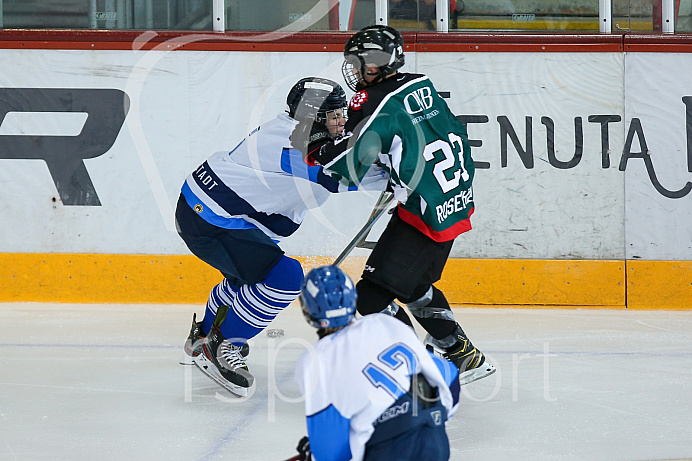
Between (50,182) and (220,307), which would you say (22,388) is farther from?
(50,182)

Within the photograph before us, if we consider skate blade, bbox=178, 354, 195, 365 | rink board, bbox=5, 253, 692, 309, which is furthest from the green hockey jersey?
rink board, bbox=5, 253, 692, 309

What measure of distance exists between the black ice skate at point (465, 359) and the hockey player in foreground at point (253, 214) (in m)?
0.55

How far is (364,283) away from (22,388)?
128 cm

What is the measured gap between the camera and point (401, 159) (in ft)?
7.70

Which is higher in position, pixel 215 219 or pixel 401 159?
pixel 401 159

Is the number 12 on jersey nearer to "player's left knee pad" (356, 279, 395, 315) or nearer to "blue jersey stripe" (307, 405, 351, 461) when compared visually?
"blue jersey stripe" (307, 405, 351, 461)

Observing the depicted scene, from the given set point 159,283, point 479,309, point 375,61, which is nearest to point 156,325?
point 159,283

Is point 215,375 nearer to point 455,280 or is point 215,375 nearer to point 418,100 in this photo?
point 418,100

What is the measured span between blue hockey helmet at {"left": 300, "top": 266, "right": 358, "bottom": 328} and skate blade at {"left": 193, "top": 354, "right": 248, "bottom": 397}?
1286 millimetres

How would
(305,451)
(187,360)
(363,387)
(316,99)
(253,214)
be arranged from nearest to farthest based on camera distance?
1. (363,387)
2. (305,451)
3. (316,99)
4. (253,214)
5. (187,360)

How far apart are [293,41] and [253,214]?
6.15 feet

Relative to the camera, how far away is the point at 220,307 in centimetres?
279

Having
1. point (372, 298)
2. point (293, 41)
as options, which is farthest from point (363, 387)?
point (293, 41)

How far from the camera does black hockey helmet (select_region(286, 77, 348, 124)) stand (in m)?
2.54
